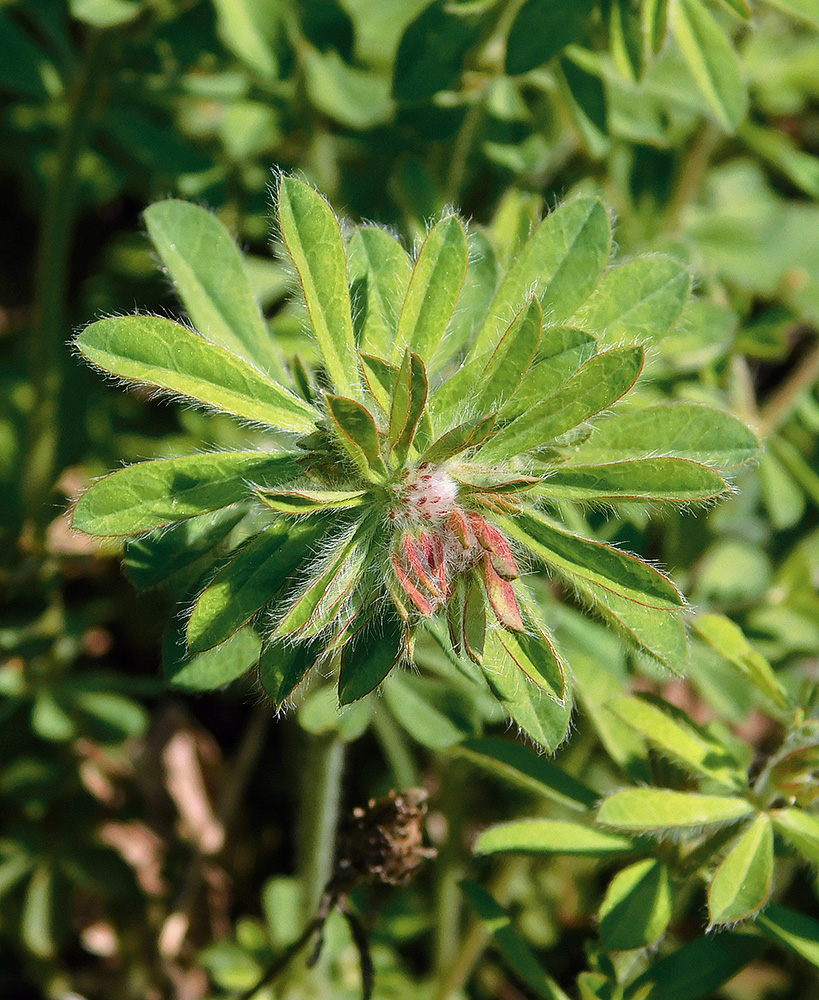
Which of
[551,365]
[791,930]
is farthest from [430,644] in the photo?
[551,365]

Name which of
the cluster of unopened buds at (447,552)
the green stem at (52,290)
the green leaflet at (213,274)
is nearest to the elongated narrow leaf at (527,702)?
the cluster of unopened buds at (447,552)

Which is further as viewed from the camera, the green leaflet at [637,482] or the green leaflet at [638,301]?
the green leaflet at [638,301]

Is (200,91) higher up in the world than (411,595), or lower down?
higher up

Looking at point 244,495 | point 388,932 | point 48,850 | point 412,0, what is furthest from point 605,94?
point 48,850

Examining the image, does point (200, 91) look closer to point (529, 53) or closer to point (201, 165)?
point (201, 165)

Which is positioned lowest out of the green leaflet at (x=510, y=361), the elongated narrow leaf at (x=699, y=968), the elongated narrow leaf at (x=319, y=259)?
the elongated narrow leaf at (x=699, y=968)

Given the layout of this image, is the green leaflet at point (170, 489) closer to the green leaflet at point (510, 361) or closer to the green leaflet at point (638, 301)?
the green leaflet at point (510, 361)
